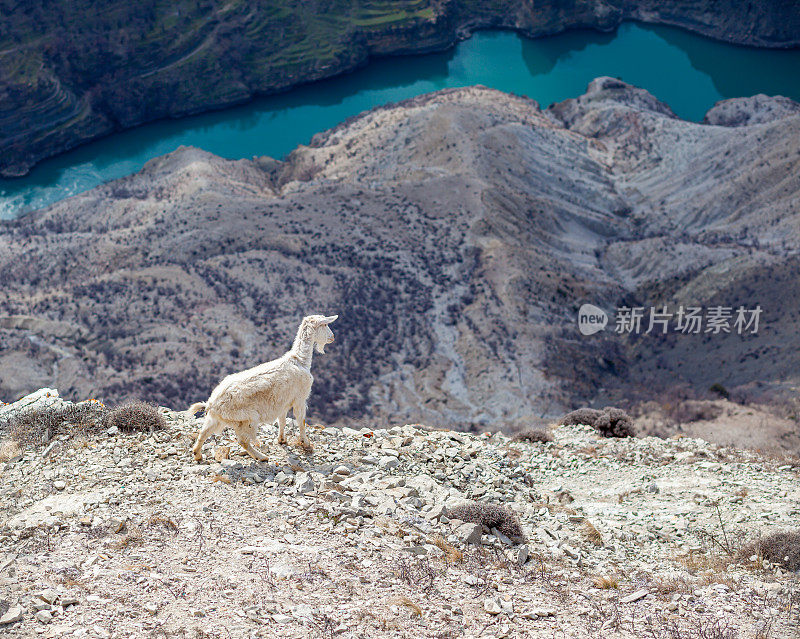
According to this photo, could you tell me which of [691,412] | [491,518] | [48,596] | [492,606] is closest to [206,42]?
[691,412]

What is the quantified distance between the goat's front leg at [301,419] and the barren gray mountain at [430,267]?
21.3 m

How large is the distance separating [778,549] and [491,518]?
14.7 feet

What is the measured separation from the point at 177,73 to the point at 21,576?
94.6 meters

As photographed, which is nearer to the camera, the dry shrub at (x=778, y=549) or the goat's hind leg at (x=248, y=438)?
the dry shrub at (x=778, y=549)

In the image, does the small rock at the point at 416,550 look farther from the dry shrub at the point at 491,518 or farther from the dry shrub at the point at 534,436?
the dry shrub at the point at 534,436

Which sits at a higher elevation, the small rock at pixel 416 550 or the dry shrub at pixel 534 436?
the small rock at pixel 416 550

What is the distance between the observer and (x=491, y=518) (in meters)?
11.7

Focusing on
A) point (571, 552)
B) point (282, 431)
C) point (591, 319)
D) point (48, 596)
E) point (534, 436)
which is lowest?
point (591, 319)

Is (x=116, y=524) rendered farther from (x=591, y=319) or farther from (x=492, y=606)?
(x=591, y=319)

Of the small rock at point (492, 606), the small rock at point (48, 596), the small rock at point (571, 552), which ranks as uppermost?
the small rock at point (48, 596)

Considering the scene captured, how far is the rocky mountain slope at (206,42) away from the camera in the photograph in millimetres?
88062

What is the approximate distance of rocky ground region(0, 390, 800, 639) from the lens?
28.8 feet

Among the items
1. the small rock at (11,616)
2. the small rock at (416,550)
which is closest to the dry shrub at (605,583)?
the small rock at (416,550)

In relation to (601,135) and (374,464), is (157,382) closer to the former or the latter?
→ (374,464)
